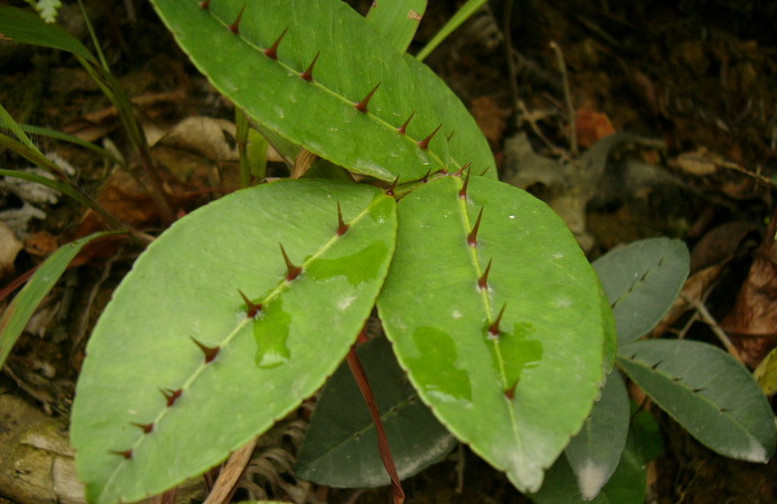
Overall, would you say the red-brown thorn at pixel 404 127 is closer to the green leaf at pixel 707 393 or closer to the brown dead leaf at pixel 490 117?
the green leaf at pixel 707 393

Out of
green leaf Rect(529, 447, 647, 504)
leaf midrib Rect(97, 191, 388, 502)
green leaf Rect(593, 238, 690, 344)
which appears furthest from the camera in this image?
green leaf Rect(593, 238, 690, 344)

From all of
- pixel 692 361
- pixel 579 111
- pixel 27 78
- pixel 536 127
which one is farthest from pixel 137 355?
pixel 579 111

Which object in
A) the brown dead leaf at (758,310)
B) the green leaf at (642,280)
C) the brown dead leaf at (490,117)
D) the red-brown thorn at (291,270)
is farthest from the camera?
the brown dead leaf at (490,117)

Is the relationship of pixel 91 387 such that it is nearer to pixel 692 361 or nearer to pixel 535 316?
pixel 535 316

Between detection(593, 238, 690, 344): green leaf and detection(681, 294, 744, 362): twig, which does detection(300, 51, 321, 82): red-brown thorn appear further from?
detection(681, 294, 744, 362): twig

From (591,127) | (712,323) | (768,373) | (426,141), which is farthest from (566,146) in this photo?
(426,141)

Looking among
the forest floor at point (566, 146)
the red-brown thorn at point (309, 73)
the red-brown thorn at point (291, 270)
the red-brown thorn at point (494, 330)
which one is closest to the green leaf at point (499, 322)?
the red-brown thorn at point (494, 330)

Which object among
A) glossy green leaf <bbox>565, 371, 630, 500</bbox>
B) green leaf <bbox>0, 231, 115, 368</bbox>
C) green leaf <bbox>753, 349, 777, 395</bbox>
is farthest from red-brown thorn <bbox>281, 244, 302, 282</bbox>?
green leaf <bbox>753, 349, 777, 395</bbox>

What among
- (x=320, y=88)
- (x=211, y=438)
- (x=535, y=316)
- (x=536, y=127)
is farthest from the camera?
(x=536, y=127)
